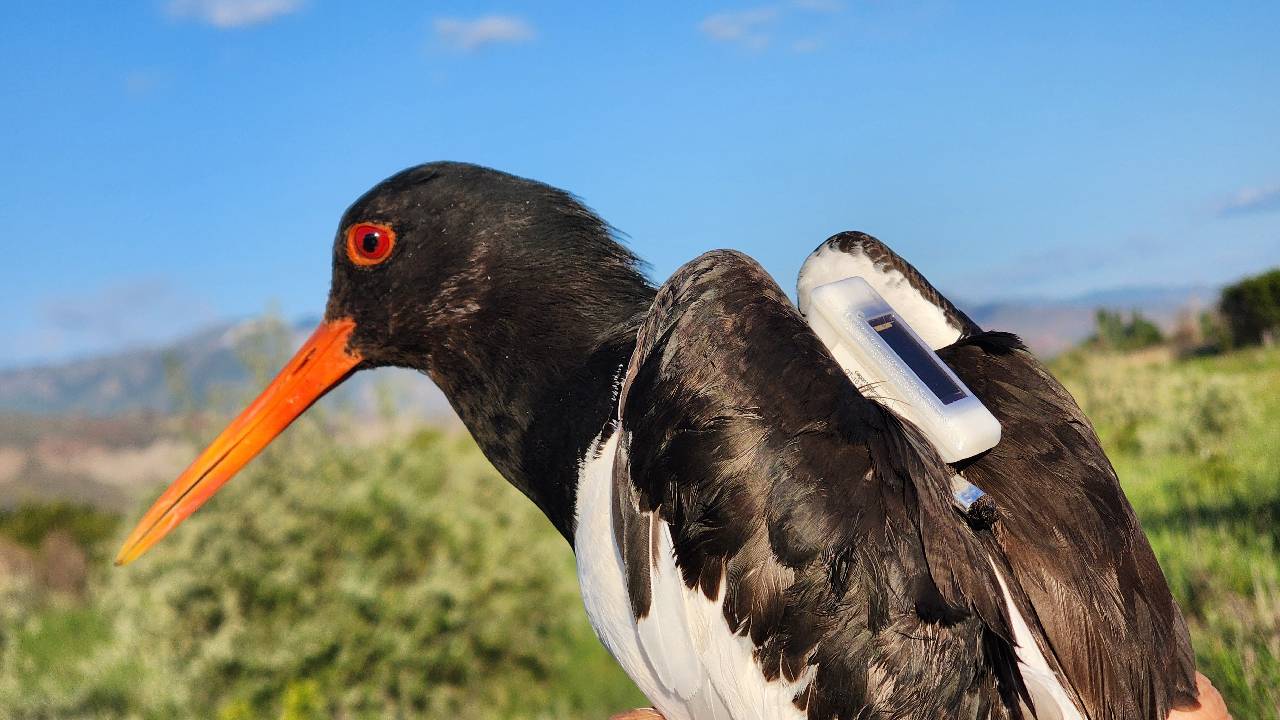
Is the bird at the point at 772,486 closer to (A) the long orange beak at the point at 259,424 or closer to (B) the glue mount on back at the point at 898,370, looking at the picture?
(B) the glue mount on back at the point at 898,370

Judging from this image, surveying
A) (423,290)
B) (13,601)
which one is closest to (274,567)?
(423,290)

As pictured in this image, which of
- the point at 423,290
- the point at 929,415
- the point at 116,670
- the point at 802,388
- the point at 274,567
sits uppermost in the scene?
the point at 423,290

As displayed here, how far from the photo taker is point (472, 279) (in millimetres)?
2998

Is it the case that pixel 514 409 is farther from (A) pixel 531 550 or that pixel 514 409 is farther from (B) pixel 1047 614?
(A) pixel 531 550

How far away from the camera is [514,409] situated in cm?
287

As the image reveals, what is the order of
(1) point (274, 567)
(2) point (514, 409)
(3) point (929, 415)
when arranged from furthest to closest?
1. (1) point (274, 567)
2. (2) point (514, 409)
3. (3) point (929, 415)

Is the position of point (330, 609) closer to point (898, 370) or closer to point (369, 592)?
point (369, 592)

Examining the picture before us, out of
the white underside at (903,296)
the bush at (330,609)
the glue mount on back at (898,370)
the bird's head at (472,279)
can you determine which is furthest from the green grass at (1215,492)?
the bush at (330,609)

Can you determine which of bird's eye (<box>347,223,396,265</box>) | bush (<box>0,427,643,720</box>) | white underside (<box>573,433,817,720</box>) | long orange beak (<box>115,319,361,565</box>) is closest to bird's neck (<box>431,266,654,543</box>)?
white underside (<box>573,433,817,720</box>)

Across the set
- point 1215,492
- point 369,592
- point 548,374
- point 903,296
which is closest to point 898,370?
point 903,296

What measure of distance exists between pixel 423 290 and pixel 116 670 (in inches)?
238

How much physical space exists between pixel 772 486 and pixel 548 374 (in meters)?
0.97

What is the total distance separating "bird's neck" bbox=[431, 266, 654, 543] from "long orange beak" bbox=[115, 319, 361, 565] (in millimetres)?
538

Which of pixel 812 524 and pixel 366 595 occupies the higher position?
pixel 812 524
